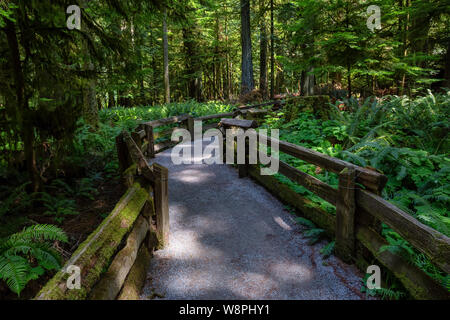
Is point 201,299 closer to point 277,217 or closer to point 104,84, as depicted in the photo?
point 277,217

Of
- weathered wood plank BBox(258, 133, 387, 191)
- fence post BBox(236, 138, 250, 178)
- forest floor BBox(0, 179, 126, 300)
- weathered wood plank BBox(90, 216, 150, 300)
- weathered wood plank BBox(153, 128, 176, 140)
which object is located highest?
weathered wood plank BBox(153, 128, 176, 140)

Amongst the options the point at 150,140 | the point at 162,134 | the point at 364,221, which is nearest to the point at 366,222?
the point at 364,221

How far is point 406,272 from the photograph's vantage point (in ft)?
9.09

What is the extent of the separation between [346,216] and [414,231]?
44.5 inches

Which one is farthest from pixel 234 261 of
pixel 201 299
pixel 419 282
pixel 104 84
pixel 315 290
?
pixel 104 84

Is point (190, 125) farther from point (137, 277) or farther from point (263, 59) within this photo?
point (263, 59)

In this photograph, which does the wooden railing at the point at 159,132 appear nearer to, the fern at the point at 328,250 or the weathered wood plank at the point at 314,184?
the weathered wood plank at the point at 314,184

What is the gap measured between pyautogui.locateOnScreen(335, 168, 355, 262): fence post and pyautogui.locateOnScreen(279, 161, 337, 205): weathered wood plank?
23cm

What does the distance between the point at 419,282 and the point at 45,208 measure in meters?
5.80

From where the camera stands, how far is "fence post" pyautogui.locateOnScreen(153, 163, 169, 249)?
3.89 meters

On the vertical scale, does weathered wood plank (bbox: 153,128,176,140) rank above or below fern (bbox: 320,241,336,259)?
above

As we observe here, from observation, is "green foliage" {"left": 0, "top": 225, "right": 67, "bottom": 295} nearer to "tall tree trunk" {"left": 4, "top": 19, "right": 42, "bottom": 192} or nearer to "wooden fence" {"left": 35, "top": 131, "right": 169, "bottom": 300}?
"wooden fence" {"left": 35, "top": 131, "right": 169, "bottom": 300}

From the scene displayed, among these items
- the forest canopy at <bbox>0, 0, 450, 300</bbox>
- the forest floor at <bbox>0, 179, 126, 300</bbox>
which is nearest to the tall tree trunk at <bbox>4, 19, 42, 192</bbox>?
the forest canopy at <bbox>0, 0, 450, 300</bbox>

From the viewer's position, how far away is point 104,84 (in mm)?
9102
